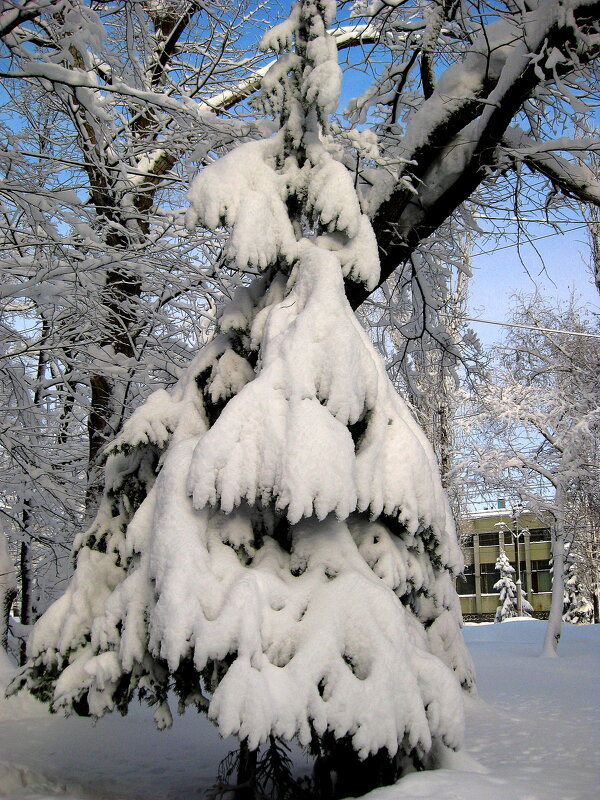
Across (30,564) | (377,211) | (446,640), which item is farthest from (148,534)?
(30,564)

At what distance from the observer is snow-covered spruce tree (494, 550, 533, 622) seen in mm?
39469

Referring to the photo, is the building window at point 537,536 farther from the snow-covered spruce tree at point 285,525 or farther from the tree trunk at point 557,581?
the snow-covered spruce tree at point 285,525

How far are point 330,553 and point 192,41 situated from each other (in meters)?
9.52

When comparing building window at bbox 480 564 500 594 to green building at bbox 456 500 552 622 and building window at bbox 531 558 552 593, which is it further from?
building window at bbox 531 558 552 593

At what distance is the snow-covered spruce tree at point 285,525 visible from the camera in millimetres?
3482

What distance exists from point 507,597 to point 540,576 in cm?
606

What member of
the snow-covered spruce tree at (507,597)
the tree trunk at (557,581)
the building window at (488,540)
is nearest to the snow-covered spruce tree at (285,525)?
the tree trunk at (557,581)

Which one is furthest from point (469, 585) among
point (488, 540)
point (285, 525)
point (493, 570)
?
point (285, 525)

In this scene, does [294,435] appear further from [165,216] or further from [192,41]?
[192,41]

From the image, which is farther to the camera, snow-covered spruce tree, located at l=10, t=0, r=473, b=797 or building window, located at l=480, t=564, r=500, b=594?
building window, located at l=480, t=564, r=500, b=594

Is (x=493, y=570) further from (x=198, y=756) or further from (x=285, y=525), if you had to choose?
(x=285, y=525)

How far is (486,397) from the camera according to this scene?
59.2 ft

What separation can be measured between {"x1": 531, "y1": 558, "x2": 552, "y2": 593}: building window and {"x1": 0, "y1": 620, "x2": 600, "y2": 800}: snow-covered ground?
36435mm

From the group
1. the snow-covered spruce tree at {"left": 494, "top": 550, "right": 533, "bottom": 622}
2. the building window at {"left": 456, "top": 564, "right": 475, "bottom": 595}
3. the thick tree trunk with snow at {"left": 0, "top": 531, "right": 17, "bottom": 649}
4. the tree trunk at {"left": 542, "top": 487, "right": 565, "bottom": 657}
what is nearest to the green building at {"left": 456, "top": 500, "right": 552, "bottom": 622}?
the building window at {"left": 456, "top": 564, "right": 475, "bottom": 595}
